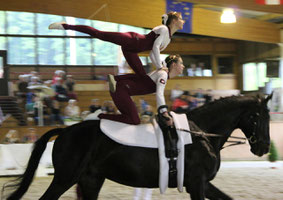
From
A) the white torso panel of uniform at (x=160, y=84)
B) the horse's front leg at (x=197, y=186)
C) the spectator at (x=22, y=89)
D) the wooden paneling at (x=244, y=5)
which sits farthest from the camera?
the spectator at (x=22, y=89)

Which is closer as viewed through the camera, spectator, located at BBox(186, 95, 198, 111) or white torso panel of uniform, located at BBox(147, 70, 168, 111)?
white torso panel of uniform, located at BBox(147, 70, 168, 111)

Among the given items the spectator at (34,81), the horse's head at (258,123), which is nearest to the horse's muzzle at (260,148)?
the horse's head at (258,123)

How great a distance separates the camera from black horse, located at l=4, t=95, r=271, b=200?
395cm

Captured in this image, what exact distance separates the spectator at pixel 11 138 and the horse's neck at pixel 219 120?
7.28m

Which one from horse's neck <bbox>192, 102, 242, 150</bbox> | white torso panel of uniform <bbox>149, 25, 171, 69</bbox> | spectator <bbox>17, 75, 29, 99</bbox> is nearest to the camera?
white torso panel of uniform <bbox>149, 25, 171, 69</bbox>

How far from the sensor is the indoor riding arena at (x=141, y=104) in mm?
4051

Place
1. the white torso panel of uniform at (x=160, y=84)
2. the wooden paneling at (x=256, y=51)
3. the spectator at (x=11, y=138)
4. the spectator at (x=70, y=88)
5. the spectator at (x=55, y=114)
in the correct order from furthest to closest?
the wooden paneling at (x=256, y=51) < the spectator at (x=70, y=88) < the spectator at (x=55, y=114) < the spectator at (x=11, y=138) < the white torso panel of uniform at (x=160, y=84)

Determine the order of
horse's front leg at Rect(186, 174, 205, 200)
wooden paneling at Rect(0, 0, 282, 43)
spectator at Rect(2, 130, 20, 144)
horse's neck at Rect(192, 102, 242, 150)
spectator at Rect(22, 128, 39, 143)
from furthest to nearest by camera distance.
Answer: spectator at Rect(22, 128, 39, 143) < spectator at Rect(2, 130, 20, 144) < wooden paneling at Rect(0, 0, 282, 43) < horse's neck at Rect(192, 102, 242, 150) < horse's front leg at Rect(186, 174, 205, 200)

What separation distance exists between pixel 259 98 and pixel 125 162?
5.36 ft

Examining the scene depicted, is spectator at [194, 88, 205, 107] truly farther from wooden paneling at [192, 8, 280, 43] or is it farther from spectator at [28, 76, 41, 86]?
spectator at [28, 76, 41, 86]

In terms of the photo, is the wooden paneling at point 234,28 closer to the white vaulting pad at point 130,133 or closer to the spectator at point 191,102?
the spectator at point 191,102

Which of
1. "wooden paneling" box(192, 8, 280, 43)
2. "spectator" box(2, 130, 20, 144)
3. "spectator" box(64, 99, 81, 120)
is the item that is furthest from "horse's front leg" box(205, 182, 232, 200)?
"wooden paneling" box(192, 8, 280, 43)

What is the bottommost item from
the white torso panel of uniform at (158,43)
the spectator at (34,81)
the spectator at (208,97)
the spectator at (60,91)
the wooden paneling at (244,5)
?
the spectator at (208,97)

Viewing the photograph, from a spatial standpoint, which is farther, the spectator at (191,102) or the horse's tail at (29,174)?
the spectator at (191,102)
